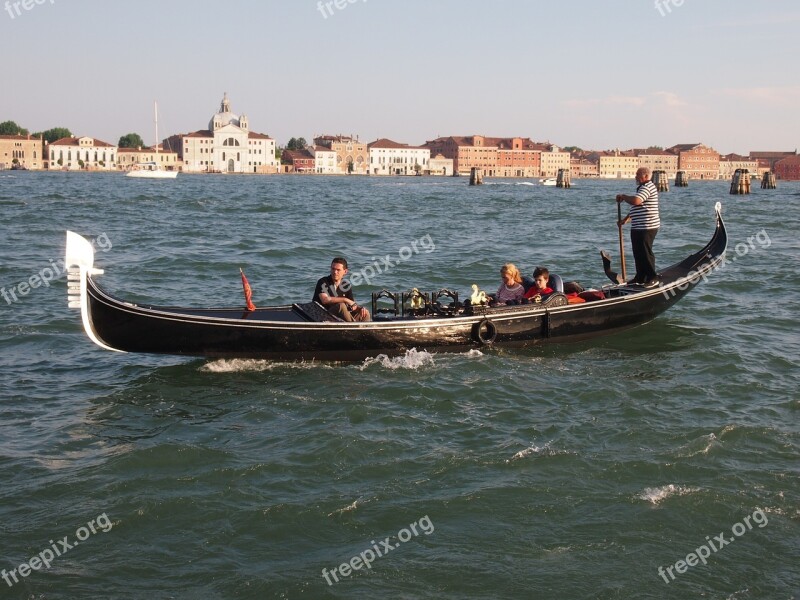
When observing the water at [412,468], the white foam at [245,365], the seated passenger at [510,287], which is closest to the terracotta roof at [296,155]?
the water at [412,468]

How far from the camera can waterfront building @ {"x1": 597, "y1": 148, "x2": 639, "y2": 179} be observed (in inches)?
5512

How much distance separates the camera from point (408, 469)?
243 inches

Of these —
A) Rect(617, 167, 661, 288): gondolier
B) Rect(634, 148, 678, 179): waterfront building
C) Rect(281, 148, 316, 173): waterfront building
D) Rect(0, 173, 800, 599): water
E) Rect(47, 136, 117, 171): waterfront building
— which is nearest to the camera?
Rect(0, 173, 800, 599): water

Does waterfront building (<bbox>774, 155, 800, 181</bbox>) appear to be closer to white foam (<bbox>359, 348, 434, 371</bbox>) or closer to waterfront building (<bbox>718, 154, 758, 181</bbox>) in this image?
waterfront building (<bbox>718, 154, 758, 181</bbox>)

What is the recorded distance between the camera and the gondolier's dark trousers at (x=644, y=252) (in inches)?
395

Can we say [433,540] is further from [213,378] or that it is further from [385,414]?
[213,378]

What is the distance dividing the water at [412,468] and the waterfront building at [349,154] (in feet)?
402

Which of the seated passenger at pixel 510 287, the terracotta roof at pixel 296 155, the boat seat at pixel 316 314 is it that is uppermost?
the terracotta roof at pixel 296 155

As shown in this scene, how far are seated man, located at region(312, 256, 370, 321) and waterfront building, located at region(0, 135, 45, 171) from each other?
393ft

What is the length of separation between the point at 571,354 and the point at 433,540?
457 centimetres

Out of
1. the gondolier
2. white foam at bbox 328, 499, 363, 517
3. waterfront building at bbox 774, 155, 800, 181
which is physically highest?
waterfront building at bbox 774, 155, 800, 181

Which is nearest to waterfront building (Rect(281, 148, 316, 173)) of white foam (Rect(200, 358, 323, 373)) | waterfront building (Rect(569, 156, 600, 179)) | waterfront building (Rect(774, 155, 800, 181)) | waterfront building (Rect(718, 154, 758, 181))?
waterfront building (Rect(569, 156, 600, 179))

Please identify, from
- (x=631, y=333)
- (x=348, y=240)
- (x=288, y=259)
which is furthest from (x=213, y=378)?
(x=348, y=240)

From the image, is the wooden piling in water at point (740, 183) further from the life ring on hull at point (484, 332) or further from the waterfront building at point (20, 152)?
Answer: the waterfront building at point (20, 152)
